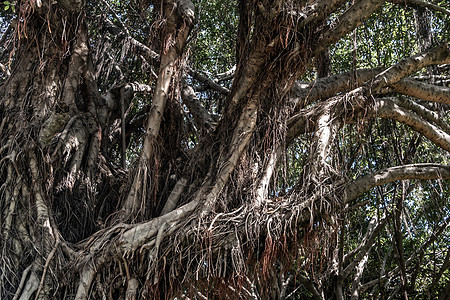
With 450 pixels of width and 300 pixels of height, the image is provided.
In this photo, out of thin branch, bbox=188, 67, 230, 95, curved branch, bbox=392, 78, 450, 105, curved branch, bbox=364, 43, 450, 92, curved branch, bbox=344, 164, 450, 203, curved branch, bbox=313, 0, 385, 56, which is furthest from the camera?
thin branch, bbox=188, 67, 230, 95

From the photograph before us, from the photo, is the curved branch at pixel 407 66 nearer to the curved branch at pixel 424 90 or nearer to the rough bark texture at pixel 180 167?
the rough bark texture at pixel 180 167

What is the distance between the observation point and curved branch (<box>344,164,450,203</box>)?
3404 millimetres

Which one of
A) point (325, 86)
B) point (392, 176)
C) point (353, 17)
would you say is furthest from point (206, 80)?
point (392, 176)

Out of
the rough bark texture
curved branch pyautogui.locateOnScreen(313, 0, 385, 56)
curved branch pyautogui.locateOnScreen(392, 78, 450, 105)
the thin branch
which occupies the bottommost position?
the rough bark texture

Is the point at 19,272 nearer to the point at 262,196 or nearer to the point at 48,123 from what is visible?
the point at 48,123

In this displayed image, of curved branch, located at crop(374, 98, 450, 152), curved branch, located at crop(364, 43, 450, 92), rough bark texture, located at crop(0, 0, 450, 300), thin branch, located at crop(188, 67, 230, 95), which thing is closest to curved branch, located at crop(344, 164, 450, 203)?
rough bark texture, located at crop(0, 0, 450, 300)

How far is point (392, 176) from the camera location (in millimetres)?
3516

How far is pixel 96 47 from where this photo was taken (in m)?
5.00

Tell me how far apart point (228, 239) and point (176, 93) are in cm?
154

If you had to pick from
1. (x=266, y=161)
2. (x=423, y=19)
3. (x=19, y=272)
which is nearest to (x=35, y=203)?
(x=19, y=272)

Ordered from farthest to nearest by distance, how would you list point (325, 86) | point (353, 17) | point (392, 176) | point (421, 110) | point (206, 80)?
point (206, 80), point (325, 86), point (421, 110), point (353, 17), point (392, 176)

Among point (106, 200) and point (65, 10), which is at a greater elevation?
point (65, 10)

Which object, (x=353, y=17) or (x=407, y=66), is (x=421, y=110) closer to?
(x=407, y=66)

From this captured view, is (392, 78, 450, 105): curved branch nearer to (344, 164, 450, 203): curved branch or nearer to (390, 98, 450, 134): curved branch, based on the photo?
(390, 98, 450, 134): curved branch
